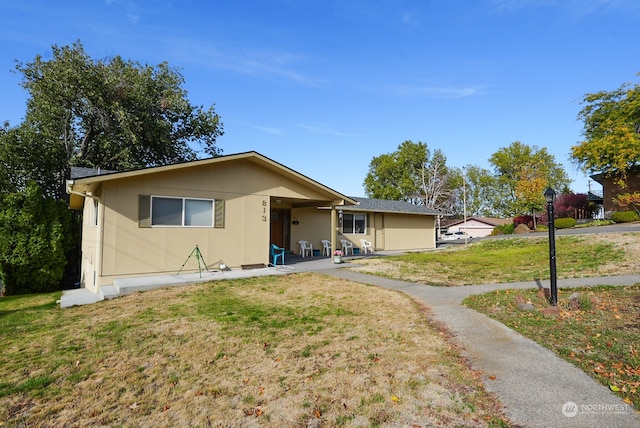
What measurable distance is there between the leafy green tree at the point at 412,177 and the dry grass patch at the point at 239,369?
39525 millimetres

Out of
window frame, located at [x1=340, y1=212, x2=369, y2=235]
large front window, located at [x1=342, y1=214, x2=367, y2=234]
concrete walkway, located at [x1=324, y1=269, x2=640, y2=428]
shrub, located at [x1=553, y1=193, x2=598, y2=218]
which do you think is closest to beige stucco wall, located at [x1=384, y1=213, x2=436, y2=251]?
window frame, located at [x1=340, y1=212, x2=369, y2=235]

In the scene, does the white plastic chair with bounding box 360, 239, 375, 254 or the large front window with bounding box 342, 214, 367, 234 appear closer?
the large front window with bounding box 342, 214, 367, 234

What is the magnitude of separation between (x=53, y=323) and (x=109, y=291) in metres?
2.34

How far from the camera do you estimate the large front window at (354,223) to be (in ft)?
61.1

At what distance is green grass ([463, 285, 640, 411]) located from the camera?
11.4 feet

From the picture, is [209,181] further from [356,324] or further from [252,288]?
[356,324]

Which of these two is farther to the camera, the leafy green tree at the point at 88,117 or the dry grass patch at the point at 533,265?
the leafy green tree at the point at 88,117

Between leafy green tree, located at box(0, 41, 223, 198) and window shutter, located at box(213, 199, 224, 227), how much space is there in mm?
11487

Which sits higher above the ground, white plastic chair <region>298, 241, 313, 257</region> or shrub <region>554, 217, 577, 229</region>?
shrub <region>554, 217, 577, 229</region>

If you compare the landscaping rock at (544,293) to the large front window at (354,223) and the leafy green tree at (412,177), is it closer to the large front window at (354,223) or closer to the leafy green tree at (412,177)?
the large front window at (354,223)

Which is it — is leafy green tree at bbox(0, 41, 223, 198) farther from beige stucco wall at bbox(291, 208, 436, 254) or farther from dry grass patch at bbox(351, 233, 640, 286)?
dry grass patch at bbox(351, 233, 640, 286)

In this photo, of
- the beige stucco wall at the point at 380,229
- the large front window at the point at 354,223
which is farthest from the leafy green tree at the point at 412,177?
the large front window at the point at 354,223

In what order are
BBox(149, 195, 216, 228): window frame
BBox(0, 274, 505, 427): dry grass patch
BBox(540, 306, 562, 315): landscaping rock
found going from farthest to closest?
BBox(149, 195, 216, 228): window frame, BBox(540, 306, 562, 315): landscaping rock, BBox(0, 274, 505, 427): dry grass patch

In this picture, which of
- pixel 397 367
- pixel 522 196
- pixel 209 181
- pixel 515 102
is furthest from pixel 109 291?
pixel 522 196
